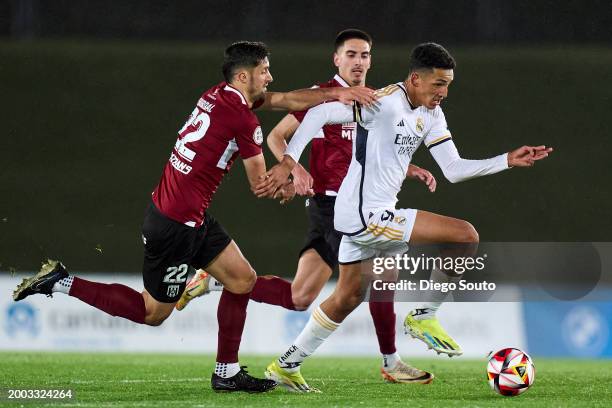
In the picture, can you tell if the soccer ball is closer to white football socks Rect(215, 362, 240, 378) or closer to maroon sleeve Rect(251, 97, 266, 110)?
white football socks Rect(215, 362, 240, 378)

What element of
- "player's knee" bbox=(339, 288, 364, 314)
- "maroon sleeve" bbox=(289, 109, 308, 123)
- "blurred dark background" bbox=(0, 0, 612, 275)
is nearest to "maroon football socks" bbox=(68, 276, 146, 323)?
"player's knee" bbox=(339, 288, 364, 314)

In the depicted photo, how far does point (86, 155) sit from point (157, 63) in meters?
1.52

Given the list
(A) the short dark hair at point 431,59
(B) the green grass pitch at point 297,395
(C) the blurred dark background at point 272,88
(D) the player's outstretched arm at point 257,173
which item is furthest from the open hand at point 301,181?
(C) the blurred dark background at point 272,88

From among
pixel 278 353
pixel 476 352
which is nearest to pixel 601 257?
pixel 476 352

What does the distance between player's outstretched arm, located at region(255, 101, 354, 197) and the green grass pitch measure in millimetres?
1170

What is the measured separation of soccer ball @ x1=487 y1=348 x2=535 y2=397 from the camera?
229 inches

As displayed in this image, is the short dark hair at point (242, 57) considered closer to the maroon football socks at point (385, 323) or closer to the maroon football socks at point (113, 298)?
the maroon football socks at point (113, 298)

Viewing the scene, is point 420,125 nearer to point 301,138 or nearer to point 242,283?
point 301,138

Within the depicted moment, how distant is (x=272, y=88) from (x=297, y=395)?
7.79m

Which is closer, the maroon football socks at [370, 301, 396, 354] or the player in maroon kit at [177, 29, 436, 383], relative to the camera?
the maroon football socks at [370, 301, 396, 354]

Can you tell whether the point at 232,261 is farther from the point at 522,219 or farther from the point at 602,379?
the point at 522,219

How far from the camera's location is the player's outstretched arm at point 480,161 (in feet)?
19.6

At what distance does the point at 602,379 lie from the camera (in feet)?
23.6

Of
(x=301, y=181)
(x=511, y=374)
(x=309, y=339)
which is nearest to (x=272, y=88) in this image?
(x=301, y=181)
